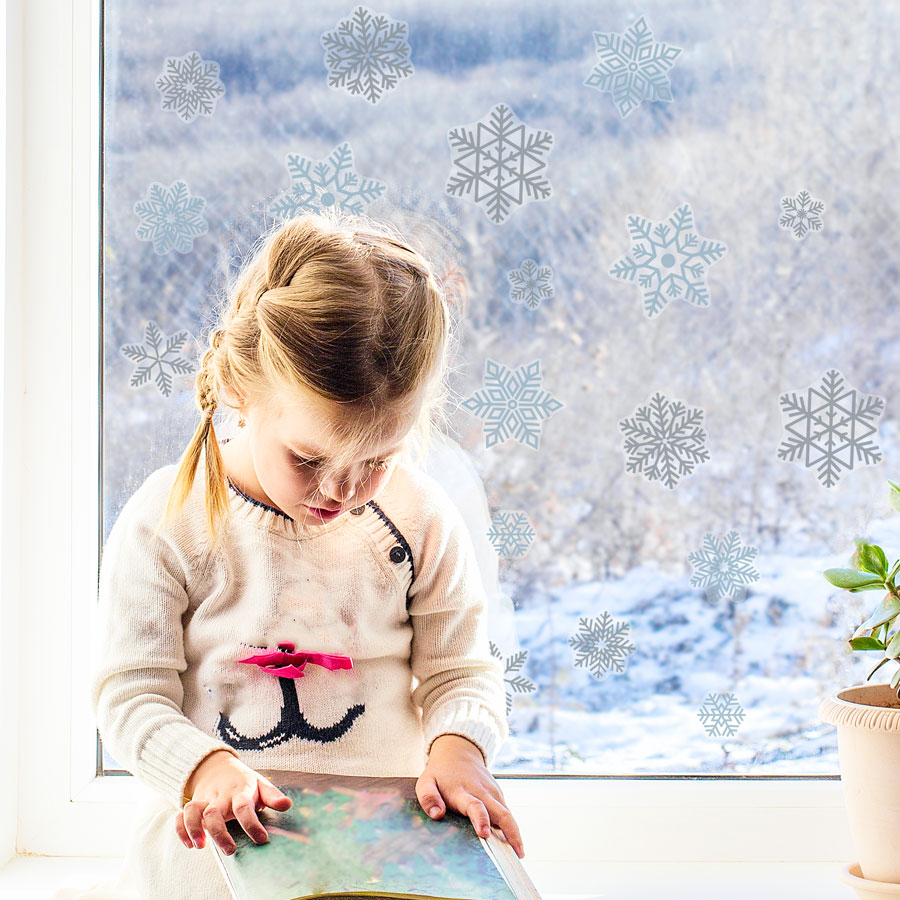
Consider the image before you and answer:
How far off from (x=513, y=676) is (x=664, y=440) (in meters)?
0.31

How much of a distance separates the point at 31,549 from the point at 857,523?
89 centimetres

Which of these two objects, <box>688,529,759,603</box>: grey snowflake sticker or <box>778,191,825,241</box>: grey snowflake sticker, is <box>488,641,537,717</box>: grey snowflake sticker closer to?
<box>688,529,759,603</box>: grey snowflake sticker

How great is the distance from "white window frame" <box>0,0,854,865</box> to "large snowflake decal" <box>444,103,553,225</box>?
40cm

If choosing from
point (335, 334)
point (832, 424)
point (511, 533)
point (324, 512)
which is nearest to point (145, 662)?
point (324, 512)

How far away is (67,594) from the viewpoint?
110cm

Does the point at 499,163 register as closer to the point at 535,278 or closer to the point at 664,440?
the point at 535,278

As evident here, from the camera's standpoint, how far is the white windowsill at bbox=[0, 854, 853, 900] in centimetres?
101

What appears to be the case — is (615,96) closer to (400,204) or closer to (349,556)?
(400,204)

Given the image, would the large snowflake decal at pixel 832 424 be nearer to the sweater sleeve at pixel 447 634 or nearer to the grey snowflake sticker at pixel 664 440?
the grey snowflake sticker at pixel 664 440

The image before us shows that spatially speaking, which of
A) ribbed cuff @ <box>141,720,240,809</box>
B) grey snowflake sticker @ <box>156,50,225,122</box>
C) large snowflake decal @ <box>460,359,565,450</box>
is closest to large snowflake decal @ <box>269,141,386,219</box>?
grey snowflake sticker @ <box>156,50,225,122</box>

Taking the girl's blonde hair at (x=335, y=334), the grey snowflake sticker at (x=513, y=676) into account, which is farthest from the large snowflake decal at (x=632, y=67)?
the grey snowflake sticker at (x=513, y=676)

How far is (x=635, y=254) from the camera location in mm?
1128

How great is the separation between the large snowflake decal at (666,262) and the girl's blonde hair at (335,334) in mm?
325

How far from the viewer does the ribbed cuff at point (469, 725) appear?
89cm
